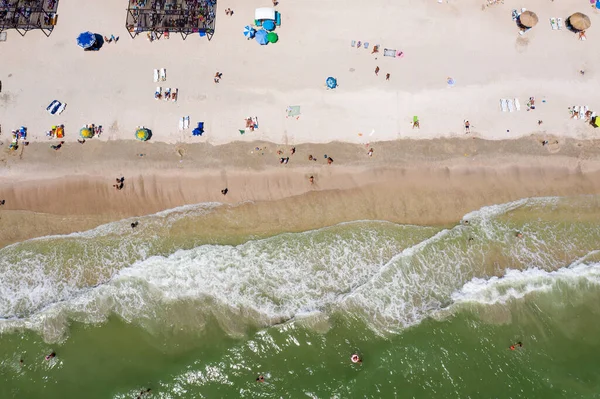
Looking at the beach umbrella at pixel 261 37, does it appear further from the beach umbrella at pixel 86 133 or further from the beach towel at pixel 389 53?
the beach umbrella at pixel 86 133

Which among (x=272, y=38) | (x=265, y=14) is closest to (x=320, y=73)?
(x=272, y=38)

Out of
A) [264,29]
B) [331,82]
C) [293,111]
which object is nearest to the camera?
[293,111]

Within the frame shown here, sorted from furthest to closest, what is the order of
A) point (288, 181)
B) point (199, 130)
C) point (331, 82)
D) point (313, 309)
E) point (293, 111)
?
point (331, 82) → point (293, 111) → point (199, 130) → point (288, 181) → point (313, 309)

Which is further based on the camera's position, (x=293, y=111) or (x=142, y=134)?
(x=293, y=111)

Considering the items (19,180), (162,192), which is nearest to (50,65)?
(19,180)

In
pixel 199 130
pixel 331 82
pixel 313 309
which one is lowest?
pixel 313 309

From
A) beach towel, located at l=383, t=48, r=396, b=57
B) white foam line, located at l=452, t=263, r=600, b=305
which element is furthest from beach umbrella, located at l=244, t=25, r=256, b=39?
white foam line, located at l=452, t=263, r=600, b=305

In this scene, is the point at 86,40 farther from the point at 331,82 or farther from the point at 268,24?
the point at 331,82
